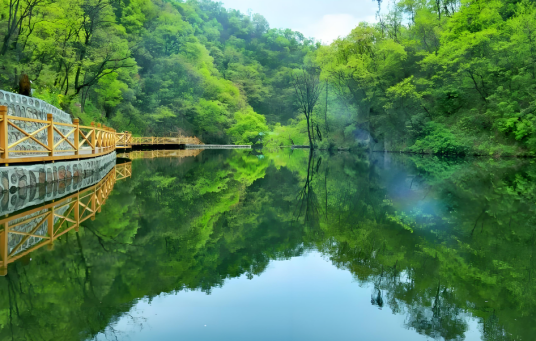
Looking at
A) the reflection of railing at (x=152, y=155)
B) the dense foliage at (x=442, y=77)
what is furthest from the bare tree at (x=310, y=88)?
the reflection of railing at (x=152, y=155)

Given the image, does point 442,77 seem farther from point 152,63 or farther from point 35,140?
point 152,63

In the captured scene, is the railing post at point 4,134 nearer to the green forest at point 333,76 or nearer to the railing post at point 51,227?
the railing post at point 51,227

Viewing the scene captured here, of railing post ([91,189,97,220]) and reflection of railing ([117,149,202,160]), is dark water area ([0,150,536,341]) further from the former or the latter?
reflection of railing ([117,149,202,160])

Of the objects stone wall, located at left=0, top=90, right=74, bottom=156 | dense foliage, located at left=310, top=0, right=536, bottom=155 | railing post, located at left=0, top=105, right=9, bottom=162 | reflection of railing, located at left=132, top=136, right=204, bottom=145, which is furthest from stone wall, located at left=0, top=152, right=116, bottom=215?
reflection of railing, located at left=132, top=136, right=204, bottom=145

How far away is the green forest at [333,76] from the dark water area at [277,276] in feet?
63.1

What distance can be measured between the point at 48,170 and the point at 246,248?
19.2 ft

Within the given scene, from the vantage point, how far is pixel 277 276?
361cm

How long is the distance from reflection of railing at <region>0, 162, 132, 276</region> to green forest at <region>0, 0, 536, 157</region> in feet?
54.7

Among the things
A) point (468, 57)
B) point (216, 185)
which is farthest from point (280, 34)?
point (216, 185)

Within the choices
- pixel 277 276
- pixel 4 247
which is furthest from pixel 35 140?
pixel 277 276

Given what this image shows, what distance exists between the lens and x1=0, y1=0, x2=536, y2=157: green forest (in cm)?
2408

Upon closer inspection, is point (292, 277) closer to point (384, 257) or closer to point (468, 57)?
point (384, 257)

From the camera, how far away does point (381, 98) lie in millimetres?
33344

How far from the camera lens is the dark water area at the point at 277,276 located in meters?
2.59
